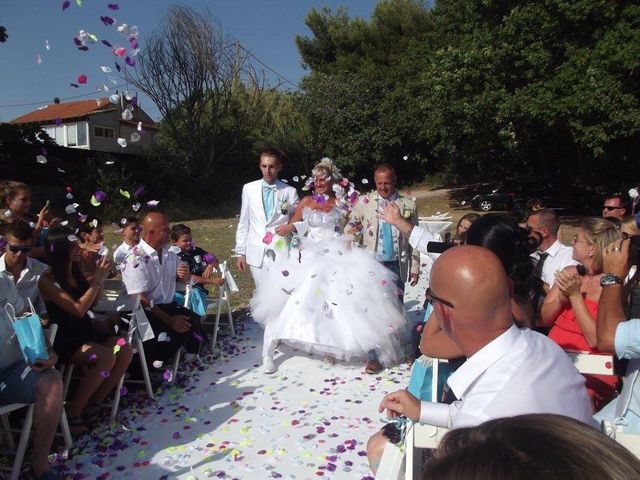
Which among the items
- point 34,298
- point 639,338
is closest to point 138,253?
point 34,298

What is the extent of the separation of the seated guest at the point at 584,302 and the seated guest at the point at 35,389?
119 inches

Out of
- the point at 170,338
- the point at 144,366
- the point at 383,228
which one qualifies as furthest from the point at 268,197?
the point at 144,366

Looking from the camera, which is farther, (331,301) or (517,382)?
(331,301)

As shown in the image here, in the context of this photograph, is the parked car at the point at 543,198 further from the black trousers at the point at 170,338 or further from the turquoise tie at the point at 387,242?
the black trousers at the point at 170,338

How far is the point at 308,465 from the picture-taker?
10.8ft

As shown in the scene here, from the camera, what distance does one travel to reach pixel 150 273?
459 cm

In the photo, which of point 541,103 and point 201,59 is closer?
point 541,103

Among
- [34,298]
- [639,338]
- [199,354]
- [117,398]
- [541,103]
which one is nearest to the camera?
[639,338]

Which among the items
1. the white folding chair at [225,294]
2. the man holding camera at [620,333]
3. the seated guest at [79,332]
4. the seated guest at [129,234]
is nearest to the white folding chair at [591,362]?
the man holding camera at [620,333]

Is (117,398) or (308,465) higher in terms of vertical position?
(117,398)

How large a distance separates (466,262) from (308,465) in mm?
2070

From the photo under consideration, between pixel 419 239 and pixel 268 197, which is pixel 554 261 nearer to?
pixel 419 239

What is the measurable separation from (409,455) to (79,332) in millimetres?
2755

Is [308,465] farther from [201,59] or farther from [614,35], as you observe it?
[201,59]
